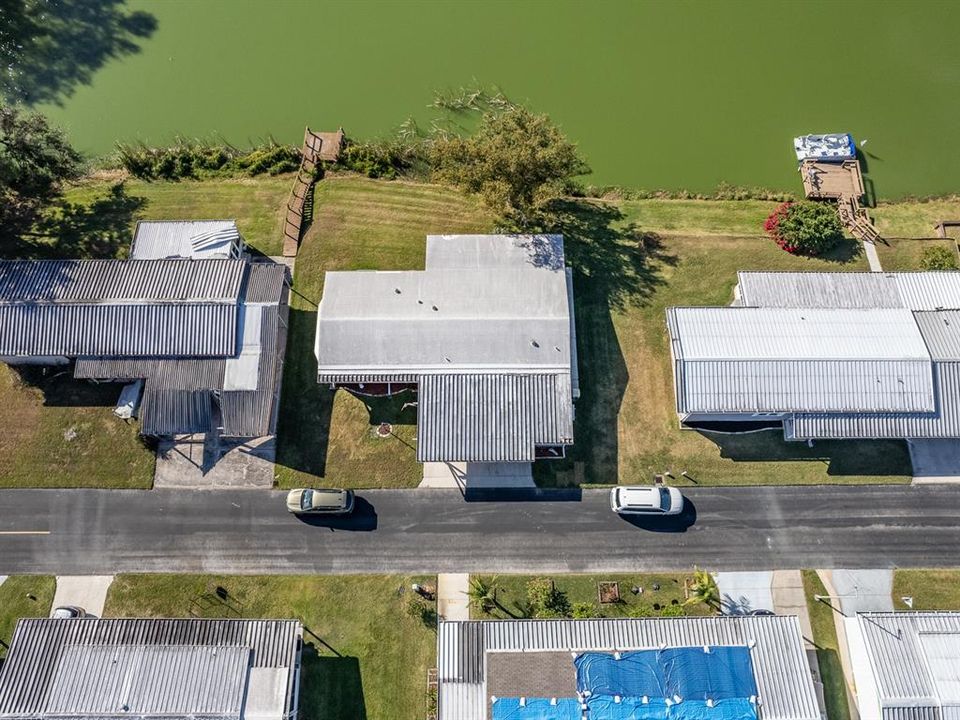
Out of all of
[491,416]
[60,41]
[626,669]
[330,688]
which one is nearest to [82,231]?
[60,41]

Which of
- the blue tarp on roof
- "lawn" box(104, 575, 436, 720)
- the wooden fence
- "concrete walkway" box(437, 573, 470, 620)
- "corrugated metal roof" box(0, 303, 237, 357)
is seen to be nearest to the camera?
the blue tarp on roof

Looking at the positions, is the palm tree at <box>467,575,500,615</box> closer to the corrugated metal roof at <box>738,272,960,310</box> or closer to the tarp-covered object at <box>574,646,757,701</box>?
the tarp-covered object at <box>574,646,757,701</box>

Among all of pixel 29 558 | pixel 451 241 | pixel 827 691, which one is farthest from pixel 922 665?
pixel 29 558

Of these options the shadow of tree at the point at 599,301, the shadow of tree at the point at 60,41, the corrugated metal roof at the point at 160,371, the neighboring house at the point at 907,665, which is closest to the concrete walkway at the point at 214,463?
the corrugated metal roof at the point at 160,371

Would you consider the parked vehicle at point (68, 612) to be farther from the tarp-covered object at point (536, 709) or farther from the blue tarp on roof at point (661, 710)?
the blue tarp on roof at point (661, 710)

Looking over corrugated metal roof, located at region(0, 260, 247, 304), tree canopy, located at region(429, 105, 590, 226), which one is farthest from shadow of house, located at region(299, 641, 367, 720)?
tree canopy, located at region(429, 105, 590, 226)

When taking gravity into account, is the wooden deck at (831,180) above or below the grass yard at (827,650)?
above

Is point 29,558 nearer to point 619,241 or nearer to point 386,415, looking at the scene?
point 386,415
